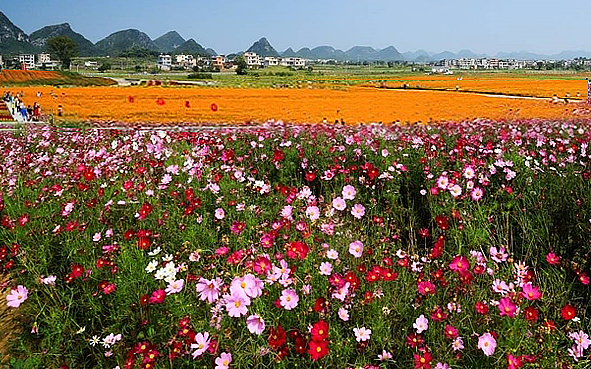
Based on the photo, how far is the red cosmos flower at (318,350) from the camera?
1663 mm

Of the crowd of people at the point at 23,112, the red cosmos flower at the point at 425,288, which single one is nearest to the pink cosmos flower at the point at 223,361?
the red cosmos flower at the point at 425,288

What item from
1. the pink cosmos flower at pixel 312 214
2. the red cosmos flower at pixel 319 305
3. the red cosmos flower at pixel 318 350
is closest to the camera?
the red cosmos flower at pixel 318 350

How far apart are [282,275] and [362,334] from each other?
392 millimetres

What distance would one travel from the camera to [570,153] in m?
4.91

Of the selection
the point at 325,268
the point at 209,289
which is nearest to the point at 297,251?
the point at 325,268

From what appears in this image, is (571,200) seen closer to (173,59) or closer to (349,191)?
(349,191)

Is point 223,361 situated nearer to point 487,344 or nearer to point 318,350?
point 318,350

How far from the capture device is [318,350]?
168 centimetres

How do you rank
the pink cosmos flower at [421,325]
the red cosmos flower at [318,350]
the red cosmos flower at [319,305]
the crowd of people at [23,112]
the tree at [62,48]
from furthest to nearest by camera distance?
the tree at [62,48] → the crowd of people at [23,112] → the pink cosmos flower at [421,325] → the red cosmos flower at [319,305] → the red cosmos flower at [318,350]

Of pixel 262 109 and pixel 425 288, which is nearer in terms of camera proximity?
pixel 425 288

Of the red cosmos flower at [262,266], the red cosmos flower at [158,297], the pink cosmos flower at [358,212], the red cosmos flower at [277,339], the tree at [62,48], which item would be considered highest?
the tree at [62,48]

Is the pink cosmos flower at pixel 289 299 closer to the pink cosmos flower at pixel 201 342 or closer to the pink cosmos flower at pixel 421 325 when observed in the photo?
the pink cosmos flower at pixel 201 342

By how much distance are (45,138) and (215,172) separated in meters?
5.03

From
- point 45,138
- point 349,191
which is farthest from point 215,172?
point 45,138
